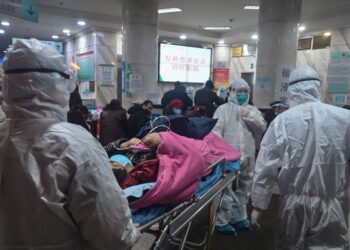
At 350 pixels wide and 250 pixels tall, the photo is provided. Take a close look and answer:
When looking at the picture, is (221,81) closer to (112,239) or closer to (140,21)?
(140,21)

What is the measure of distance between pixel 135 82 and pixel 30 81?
4.24 m

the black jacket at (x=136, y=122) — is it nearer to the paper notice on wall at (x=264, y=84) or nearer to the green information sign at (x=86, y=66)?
the paper notice on wall at (x=264, y=84)

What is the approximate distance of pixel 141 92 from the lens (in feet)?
17.2

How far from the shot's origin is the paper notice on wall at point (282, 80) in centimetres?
477

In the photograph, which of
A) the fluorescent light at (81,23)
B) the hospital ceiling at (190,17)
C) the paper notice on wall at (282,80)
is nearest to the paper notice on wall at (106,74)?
the hospital ceiling at (190,17)

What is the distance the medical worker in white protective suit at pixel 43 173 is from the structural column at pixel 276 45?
4318 mm

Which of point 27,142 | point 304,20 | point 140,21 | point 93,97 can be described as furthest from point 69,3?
point 27,142

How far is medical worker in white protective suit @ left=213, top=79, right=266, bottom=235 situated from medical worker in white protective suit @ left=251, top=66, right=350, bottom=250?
1072mm

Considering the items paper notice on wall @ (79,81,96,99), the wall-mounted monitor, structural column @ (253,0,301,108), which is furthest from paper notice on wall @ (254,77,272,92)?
paper notice on wall @ (79,81,96,99)

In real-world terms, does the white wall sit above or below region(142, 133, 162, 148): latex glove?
above

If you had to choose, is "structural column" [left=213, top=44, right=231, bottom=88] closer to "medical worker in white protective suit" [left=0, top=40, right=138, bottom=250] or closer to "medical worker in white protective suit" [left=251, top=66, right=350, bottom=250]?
"medical worker in white protective suit" [left=251, top=66, right=350, bottom=250]

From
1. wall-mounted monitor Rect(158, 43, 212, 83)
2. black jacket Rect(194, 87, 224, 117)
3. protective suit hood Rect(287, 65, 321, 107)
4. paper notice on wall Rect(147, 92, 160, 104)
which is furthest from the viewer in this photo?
wall-mounted monitor Rect(158, 43, 212, 83)

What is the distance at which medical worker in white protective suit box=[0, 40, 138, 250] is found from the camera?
1.01m

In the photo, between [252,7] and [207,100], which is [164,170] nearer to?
[207,100]
